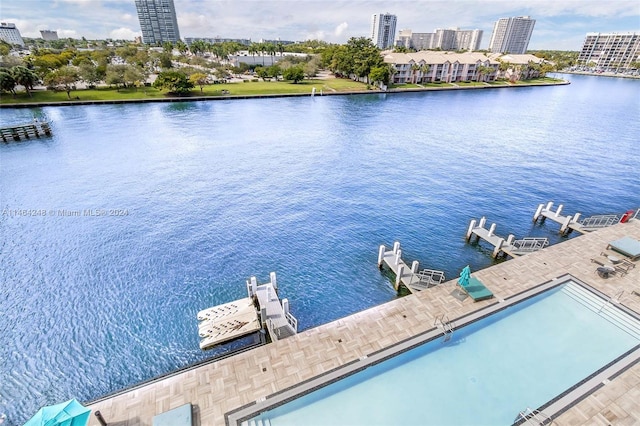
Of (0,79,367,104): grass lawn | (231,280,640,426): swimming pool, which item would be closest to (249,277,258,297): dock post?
(231,280,640,426): swimming pool

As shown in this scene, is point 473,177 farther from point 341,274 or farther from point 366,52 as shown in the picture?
point 366,52

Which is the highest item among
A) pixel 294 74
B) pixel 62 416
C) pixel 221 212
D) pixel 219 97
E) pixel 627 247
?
pixel 294 74

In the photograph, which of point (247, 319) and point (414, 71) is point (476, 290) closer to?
point (247, 319)

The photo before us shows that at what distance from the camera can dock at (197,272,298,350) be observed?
1655 centimetres

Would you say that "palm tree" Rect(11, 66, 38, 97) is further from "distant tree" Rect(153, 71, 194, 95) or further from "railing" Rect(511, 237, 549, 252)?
"railing" Rect(511, 237, 549, 252)

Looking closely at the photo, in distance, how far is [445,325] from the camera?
15.5m

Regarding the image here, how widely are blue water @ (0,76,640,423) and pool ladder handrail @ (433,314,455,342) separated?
5.38m

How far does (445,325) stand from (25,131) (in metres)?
72.9

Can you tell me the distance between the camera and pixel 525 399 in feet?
41.4

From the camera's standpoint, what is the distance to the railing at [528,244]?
23.6 m

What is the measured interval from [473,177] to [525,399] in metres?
33.3

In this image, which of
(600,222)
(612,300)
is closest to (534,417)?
(612,300)

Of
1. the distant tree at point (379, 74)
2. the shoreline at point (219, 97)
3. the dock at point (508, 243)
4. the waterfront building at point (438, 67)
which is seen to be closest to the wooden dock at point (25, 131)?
the shoreline at point (219, 97)

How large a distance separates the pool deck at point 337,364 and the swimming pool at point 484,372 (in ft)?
2.88
